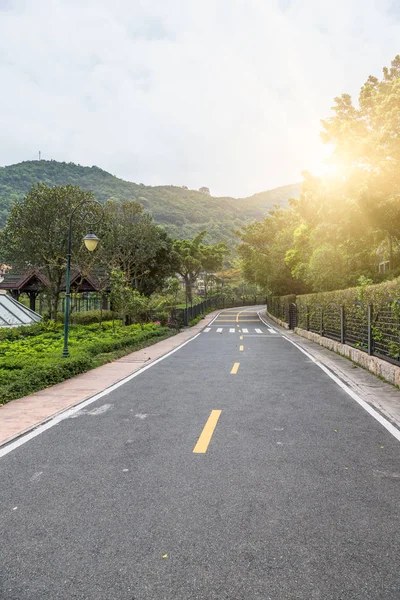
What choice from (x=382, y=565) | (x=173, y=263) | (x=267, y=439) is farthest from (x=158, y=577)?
(x=173, y=263)

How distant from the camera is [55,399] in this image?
8.25 metres

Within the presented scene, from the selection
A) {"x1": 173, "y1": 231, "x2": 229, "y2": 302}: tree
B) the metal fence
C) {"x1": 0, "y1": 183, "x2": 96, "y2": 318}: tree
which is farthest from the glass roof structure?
{"x1": 173, "y1": 231, "x2": 229, "y2": 302}: tree

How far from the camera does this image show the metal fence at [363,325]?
10.3 meters

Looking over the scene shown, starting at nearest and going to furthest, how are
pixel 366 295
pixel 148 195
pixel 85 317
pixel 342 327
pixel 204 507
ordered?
pixel 204 507, pixel 366 295, pixel 342 327, pixel 85 317, pixel 148 195

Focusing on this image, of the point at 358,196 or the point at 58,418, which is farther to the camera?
the point at 358,196

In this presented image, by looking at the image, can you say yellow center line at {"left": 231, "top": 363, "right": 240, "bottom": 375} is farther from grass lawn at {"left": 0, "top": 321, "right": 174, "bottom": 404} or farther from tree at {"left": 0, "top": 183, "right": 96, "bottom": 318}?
tree at {"left": 0, "top": 183, "right": 96, "bottom": 318}

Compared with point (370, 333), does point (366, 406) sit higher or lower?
lower

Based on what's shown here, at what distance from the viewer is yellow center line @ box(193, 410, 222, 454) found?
5199 mm

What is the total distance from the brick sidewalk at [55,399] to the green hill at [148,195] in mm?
60489

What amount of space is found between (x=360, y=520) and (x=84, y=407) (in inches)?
213

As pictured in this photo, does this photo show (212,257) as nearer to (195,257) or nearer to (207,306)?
(195,257)

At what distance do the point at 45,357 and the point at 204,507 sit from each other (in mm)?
10019

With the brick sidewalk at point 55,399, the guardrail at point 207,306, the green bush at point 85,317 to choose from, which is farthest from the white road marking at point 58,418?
the green bush at point 85,317

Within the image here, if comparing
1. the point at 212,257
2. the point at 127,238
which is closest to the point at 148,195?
the point at 212,257
